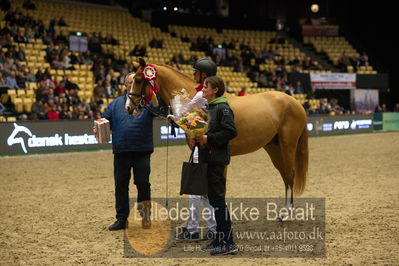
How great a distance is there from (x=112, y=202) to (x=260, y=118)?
10.0 feet

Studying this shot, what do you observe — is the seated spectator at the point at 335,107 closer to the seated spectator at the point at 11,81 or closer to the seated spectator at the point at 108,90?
the seated spectator at the point at 108,90

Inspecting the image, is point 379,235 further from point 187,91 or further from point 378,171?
point 378,171

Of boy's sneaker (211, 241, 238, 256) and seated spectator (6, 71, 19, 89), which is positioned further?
seated spectator (6, 71, 19, 89)

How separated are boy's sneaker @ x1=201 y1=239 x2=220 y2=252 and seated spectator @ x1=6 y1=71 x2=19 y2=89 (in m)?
13.6

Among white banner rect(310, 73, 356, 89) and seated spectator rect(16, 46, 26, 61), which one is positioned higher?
seated spectator rect(16, 46, 26, 61)

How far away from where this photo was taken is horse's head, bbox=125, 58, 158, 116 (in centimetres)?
581

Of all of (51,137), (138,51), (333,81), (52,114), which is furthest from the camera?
(333,81)

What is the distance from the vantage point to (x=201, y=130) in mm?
4578

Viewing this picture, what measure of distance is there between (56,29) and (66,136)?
8.43 meters

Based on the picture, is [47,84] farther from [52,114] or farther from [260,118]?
[260,118]

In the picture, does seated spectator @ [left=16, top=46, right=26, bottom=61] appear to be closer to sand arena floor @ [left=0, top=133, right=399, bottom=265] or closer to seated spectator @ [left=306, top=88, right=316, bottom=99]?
sand arena floor @ [left=0, top=133, right=399, bottom=265]

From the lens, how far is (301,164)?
707 cm

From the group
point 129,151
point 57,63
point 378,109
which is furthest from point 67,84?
point 378,109

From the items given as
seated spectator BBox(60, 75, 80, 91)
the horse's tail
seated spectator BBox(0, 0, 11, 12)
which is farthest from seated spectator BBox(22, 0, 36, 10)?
the horse's tail
